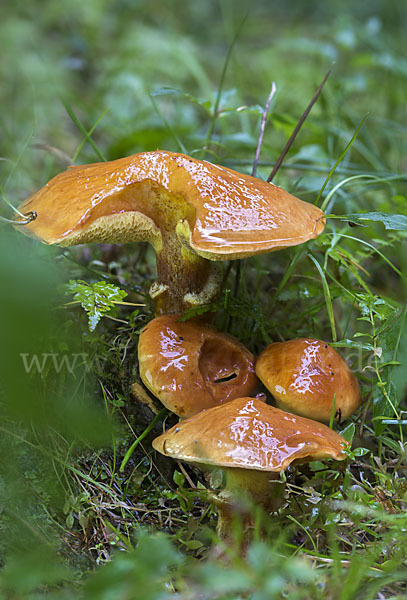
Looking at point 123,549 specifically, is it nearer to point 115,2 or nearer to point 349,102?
point 349,102

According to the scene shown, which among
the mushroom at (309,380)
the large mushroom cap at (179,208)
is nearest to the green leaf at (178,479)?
the mushroom at (309,380)

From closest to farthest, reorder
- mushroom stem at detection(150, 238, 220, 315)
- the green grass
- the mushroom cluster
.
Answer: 1. the green grass
2. the mushroom cluster
3. mushroom stem at detection(150, 238, 220, 315)

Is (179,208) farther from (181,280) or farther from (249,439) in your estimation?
(249,439)

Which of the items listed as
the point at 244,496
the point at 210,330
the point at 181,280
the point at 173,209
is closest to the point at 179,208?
the point at 173,209

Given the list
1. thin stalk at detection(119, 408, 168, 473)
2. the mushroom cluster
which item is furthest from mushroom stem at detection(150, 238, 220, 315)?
thin stalk at detection(119, 408, 168, 473)

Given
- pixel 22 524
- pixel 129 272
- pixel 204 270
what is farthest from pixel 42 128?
pixel 22 524

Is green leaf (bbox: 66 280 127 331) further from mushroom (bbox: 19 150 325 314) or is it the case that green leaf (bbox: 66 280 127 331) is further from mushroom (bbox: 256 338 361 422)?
mushroom (bbox: 256 338 361 422)
